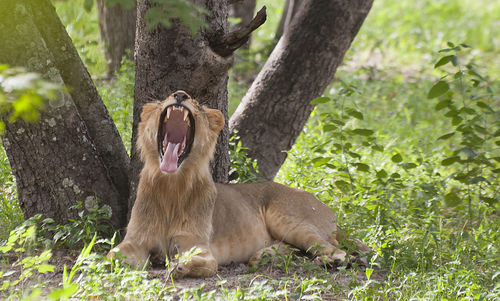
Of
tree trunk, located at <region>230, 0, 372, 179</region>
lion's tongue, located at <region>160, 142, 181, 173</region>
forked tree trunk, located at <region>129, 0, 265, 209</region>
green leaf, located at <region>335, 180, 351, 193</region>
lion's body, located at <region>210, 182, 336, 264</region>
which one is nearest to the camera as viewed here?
lion's tongue, located at <region>160, 142, 181, 173</region>

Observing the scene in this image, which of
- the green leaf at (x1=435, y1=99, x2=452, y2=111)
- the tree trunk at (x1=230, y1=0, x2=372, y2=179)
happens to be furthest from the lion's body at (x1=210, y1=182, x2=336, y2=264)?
the green leaf at (x1=435, y1=99, x2=452, y2=111)

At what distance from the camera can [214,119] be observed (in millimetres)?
4641

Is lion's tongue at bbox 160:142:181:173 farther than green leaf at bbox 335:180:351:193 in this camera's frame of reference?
No

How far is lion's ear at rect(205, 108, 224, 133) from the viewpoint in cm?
462

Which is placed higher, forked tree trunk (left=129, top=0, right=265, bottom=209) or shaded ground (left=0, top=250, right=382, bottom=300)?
forked tree trunk (left=129, top=0, right=265, bottom=209)

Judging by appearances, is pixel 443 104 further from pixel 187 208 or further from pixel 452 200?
pixel 187 208

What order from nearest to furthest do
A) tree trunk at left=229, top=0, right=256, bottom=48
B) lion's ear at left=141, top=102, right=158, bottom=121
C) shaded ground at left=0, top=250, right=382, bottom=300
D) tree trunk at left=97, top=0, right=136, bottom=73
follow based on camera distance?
shaded ground at left=0, top=250, right=382, bottom=300
lion's ear at left=141, top=102, right=158, bottom=121
tree trunk at left=97, top=0, right=136, bottom=73
tree trunk at left=229, top=0, right=256, bottom=48

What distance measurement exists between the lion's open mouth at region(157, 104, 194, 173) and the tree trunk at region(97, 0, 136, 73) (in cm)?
429

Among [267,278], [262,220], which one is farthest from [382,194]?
[267,278]

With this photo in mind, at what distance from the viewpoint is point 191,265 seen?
415 cm

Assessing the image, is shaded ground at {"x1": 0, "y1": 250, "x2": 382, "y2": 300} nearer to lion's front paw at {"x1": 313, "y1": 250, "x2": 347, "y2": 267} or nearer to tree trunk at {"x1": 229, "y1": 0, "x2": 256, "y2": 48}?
lion's front paw at {"x1": 313, "y1": 250, "x2": 347, "y2": 267}

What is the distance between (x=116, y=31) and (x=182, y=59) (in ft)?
14.6

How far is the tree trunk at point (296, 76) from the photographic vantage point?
602 cm

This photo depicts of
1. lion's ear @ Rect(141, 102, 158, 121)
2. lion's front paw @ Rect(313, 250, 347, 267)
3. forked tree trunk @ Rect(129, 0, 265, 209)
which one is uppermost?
forked tree trunk @ Rect(129, 0, 265, 209)
